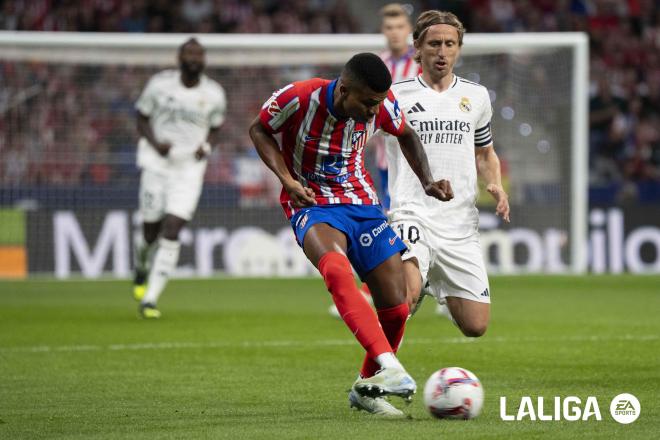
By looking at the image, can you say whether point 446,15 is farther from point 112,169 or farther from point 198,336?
point 112,169

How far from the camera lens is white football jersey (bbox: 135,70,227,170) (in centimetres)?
1352

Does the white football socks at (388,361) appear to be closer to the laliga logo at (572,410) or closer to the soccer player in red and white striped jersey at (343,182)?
the soccer player in red and white striped jersey at (343,182)

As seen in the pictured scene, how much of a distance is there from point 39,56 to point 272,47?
3420 millimetres

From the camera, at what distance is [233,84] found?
1973 centimetres

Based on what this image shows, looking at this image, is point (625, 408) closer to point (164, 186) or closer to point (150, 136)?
point (164, 186)

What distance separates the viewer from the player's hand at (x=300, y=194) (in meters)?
6.65

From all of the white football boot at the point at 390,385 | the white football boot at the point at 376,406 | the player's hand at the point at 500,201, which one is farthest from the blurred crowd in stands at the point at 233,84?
the white football boot at the point at 390,385

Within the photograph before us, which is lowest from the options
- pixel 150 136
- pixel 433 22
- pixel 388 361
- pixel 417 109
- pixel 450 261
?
pixel 388 361

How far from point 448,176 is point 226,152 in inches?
462

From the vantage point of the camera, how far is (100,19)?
23.7 meters

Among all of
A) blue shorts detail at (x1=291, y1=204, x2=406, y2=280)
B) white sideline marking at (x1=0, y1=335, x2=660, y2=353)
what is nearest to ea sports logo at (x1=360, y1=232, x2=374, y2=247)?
blue shorts detail at (x1=291, y1=204, x2=406, y2=280)

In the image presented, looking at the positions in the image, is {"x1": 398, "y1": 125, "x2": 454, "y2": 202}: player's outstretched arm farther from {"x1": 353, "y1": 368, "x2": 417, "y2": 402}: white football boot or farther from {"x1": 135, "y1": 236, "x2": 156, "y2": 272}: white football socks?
{"x1": 135, "y1": 236, "x2": 156, "y2": 272}: white football socks

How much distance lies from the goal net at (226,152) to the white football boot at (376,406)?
11963 mm

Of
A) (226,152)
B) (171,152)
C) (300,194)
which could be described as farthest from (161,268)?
(226,152)
